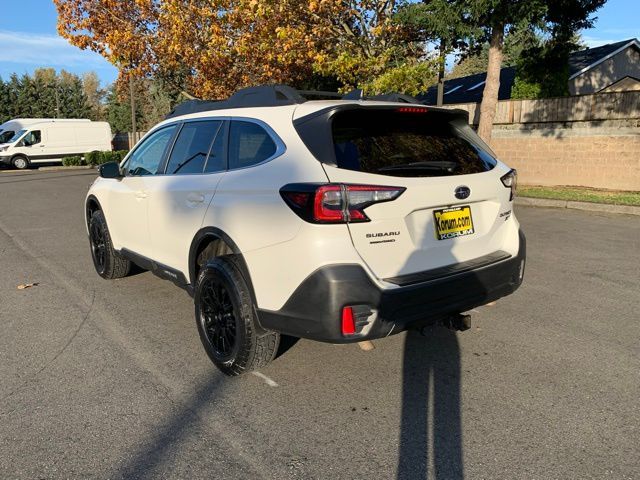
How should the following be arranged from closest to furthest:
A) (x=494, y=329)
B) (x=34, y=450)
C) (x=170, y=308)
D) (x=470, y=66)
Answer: (x=34, y=450) < (x=494, y=329) < (x=170, y=308) < (x=470, y=66)

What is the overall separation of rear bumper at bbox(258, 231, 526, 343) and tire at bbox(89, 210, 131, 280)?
3.00 meters

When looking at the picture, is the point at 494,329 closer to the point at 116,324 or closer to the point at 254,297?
the point at 254,297

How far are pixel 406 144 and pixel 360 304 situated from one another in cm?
105

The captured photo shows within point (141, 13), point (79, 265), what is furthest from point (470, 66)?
point (79, 265)

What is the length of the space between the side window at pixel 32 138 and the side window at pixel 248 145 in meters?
29.0

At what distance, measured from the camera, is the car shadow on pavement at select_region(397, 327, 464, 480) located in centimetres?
241

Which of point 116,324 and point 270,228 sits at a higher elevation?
point 270,228

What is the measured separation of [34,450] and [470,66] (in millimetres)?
60152

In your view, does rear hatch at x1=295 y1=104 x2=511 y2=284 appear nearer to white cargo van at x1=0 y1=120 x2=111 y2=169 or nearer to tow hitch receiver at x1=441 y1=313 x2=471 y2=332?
tow hitch receiver at x1=441 y1=313 x2=471 y2=332

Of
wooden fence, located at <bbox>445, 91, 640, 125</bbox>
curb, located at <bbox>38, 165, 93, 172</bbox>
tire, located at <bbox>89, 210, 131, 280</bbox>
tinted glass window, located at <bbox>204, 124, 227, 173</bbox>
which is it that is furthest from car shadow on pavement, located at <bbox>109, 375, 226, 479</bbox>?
curb, located at <bbox>38, 165, 93, 172</bbox>

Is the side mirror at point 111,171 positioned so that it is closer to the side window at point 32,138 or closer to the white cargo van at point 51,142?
the white cargo van at point 51,142

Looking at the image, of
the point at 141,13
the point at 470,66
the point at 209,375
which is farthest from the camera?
the point at 470,66

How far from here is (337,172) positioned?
8.84 feet

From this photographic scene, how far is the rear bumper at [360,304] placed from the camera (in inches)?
104
